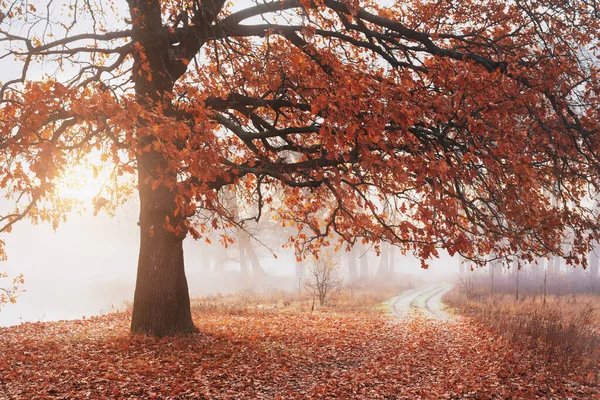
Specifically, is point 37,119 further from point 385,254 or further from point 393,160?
point 385,254

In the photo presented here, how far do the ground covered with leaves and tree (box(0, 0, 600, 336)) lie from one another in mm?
1539

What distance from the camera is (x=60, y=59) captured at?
11.1 meters

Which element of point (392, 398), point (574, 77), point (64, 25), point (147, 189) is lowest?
point (392, 398)

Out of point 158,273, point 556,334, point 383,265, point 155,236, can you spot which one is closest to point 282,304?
point 158,273

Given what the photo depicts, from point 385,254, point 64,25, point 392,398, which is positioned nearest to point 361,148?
point 392,398

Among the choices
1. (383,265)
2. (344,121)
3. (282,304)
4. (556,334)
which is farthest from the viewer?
(383,265)

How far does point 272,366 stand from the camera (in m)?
8.38

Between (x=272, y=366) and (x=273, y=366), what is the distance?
21 millimetres

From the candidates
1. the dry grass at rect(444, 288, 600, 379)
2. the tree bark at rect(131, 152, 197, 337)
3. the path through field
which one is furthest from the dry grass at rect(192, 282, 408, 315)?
the tree bark at rect(131, 152, 197, 337)

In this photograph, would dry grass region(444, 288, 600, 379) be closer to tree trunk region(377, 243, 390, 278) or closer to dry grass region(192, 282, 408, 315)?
dry grass region(192, 282, 408, 315)

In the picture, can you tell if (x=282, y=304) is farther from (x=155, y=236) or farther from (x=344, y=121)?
(x=344, y=121)

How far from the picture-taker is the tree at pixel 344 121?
24.0 feet

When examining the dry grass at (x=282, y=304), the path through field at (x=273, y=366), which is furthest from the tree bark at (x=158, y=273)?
the dry grass at (x=282, y=304)

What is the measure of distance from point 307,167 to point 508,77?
14.9 feet
